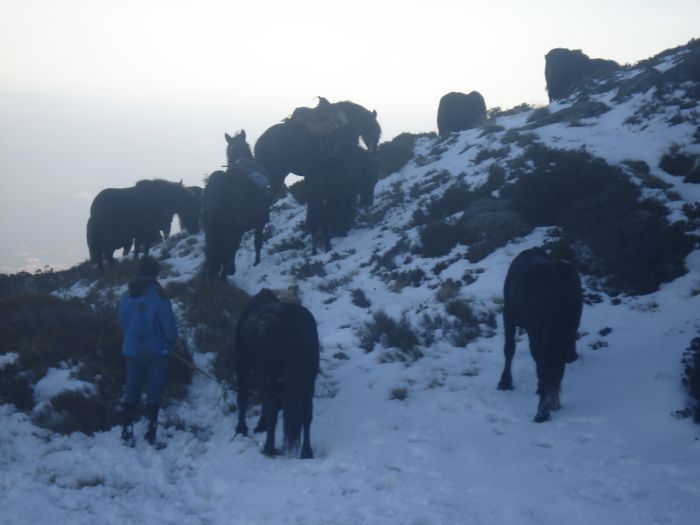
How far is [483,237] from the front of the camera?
1225 centimetres

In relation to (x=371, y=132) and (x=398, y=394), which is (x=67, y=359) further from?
(x=371, y=132)

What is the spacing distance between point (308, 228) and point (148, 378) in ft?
31.0

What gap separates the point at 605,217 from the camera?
10734 mm

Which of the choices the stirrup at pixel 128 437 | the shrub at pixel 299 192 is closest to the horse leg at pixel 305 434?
the stirrup at pixel 128 437

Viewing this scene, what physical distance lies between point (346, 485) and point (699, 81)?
1764 cm

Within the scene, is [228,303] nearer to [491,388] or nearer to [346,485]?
[491,388]

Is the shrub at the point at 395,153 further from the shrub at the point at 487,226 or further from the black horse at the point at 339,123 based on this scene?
the shrub at the point at 487,226

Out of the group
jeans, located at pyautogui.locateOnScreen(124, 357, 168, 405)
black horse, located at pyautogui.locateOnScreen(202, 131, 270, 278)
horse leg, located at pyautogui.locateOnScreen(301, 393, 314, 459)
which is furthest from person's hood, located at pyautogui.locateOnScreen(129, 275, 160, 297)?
black horse, located at pyautogui.locateOnScreen(202, 131, 270, 278)

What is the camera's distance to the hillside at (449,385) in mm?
5031

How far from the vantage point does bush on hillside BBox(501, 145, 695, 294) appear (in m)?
9.24

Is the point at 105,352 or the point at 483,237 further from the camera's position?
the point at 483,237

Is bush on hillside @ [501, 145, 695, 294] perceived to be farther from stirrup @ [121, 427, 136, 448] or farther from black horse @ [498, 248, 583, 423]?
stirrup @ [121, 427, 136, 448]

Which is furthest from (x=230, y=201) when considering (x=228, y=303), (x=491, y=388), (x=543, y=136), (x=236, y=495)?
(x=543, y=136)

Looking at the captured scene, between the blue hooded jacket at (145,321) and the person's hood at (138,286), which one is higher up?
the person's hood at (138,286)
